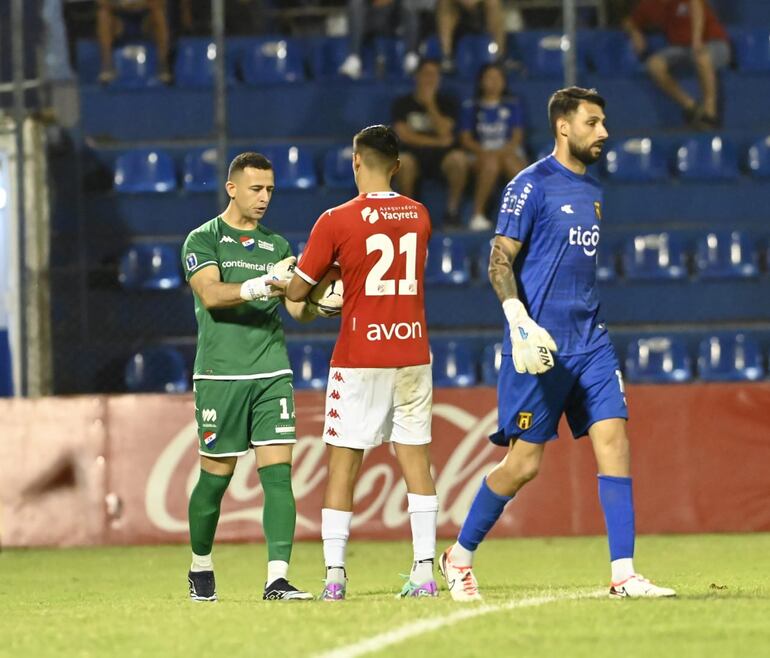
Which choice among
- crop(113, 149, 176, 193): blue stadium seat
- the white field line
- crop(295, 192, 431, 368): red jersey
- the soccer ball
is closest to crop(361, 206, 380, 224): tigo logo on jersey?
crop(295, 192, 431, 368): red jersey

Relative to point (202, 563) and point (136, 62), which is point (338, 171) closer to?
point (136, 62)

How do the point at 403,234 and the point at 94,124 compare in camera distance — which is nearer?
the point at 403,234

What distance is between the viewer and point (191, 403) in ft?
43.2

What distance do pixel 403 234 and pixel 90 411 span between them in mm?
6422

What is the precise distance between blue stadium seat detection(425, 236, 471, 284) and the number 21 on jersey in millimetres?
8567

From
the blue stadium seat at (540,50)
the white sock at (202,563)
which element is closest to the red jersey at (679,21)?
the blue stadium seat at (540,50)

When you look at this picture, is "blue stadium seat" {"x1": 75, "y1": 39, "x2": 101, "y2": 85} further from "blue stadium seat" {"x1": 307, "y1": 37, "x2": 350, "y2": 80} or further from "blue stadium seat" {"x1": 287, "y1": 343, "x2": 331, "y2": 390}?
"blue stadium seat" {"x1": 287, "y1": 343, "x2": 331, "y2": 390}

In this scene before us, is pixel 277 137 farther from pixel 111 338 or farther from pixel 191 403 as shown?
pixel 191 403

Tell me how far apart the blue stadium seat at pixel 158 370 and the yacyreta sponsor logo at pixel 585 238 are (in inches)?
337

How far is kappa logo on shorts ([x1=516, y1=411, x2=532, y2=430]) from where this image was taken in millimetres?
7273

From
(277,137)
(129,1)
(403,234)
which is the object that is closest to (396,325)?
(403,234)

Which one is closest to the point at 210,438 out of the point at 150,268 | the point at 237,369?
the point at 237,369

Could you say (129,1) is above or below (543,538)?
above

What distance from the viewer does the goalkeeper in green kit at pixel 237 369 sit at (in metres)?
7.81
